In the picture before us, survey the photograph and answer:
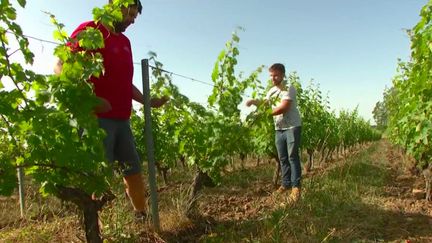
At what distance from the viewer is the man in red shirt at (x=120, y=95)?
3.26 meters

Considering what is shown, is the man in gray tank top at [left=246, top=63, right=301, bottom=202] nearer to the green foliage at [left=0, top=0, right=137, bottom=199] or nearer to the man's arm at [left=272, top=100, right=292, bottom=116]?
the man's arm at [left=272, top=100, right=292, bottom=116]

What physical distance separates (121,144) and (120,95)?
0.45 m

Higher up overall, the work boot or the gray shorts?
the gray shorts

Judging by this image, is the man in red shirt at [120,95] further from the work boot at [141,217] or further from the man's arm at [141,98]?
the man's arm at [141,98]

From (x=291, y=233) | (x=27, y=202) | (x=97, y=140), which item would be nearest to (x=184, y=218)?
(x=291, y=233)

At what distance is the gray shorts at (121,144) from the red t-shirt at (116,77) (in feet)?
0.22

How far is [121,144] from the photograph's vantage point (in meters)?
3.54

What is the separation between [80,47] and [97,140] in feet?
2.39

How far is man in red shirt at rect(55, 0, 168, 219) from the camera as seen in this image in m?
3.26

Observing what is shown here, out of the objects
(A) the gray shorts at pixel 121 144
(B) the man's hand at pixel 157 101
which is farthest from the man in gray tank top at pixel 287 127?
(A) the gray shorts at pixel 121 144

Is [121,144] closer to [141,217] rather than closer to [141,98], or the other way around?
[141,98]

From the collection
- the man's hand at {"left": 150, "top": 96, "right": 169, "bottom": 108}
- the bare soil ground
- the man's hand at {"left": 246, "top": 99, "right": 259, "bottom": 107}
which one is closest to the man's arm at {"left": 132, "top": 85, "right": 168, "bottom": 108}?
the man's hand at {"left": 150, "top": 96, "right": 169, "bottom": 108}

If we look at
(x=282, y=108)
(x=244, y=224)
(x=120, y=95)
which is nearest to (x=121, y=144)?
(x=120, y=95)

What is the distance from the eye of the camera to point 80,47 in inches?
112
